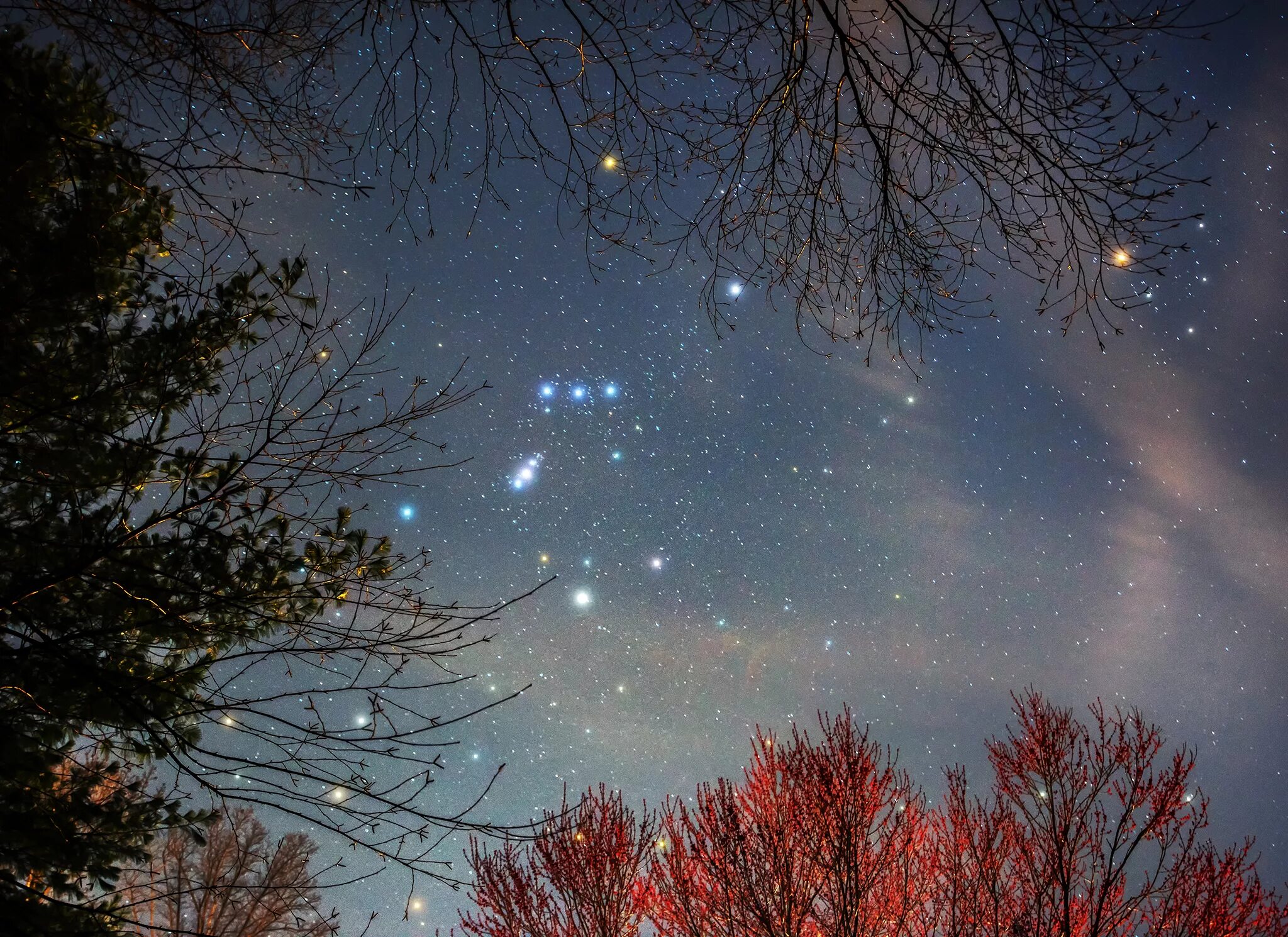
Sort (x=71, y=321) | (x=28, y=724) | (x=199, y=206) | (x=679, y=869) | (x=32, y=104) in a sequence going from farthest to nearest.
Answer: (x=679, y=869) < (x=71, y=321) < (x=28, y=724) < (x=199, y=206) < (x=32, y=104)

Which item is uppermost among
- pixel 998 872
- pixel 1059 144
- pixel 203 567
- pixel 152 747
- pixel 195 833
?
pixel 1059 144

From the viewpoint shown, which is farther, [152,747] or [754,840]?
[754,840]

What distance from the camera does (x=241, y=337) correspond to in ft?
9.04

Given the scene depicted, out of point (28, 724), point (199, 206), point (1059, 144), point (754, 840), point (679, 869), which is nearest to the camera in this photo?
point (199, 206)

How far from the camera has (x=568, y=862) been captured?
9.17m

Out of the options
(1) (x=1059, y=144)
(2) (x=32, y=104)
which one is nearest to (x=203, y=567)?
(2) (x=32, y=104)

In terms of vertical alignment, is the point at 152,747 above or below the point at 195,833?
above

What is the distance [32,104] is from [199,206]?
1.52 feet

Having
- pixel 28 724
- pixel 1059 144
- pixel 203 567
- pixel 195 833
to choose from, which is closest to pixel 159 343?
pixel 203 567

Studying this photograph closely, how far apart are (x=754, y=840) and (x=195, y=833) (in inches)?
276

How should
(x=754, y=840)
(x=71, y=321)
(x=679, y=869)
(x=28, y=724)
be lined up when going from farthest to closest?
(x=679, y=869)
(x=754, y=840)
(x=71, y=321)
(x=28, y=724)

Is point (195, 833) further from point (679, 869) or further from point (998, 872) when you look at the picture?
point (998, 872)

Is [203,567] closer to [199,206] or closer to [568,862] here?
[199,206]

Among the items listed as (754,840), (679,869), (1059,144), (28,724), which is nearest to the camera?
(28,724)
